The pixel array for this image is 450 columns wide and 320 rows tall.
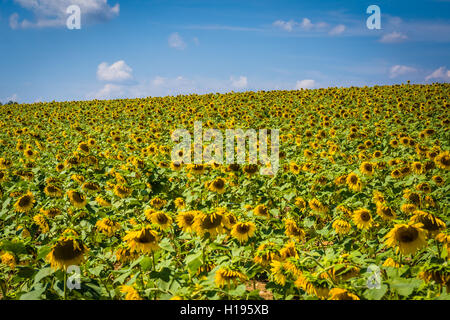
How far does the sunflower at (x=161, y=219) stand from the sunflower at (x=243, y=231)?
934mm

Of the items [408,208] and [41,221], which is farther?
[408,208]

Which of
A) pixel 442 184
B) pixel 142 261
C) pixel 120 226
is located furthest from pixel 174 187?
pixel 442 184

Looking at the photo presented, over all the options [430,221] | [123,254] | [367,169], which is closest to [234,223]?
[123,254]

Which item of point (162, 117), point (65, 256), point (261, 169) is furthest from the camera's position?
point (162, 117)

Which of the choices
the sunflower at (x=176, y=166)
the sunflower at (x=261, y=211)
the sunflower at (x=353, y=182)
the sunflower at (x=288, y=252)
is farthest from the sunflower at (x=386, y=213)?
the sunflower at (x=176, y=166)

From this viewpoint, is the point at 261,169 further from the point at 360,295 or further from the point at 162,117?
the point at 162,117

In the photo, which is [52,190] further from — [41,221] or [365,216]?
[365,216]

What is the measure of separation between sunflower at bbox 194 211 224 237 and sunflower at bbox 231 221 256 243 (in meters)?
0.29

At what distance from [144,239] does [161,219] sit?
0.94 meters

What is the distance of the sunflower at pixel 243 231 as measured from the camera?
342 centimetres

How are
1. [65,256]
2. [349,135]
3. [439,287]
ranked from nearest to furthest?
[439,287] < [65,256] < [349,135]

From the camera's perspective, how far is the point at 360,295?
212cm

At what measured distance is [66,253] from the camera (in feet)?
8.29

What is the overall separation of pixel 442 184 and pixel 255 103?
17.3m
